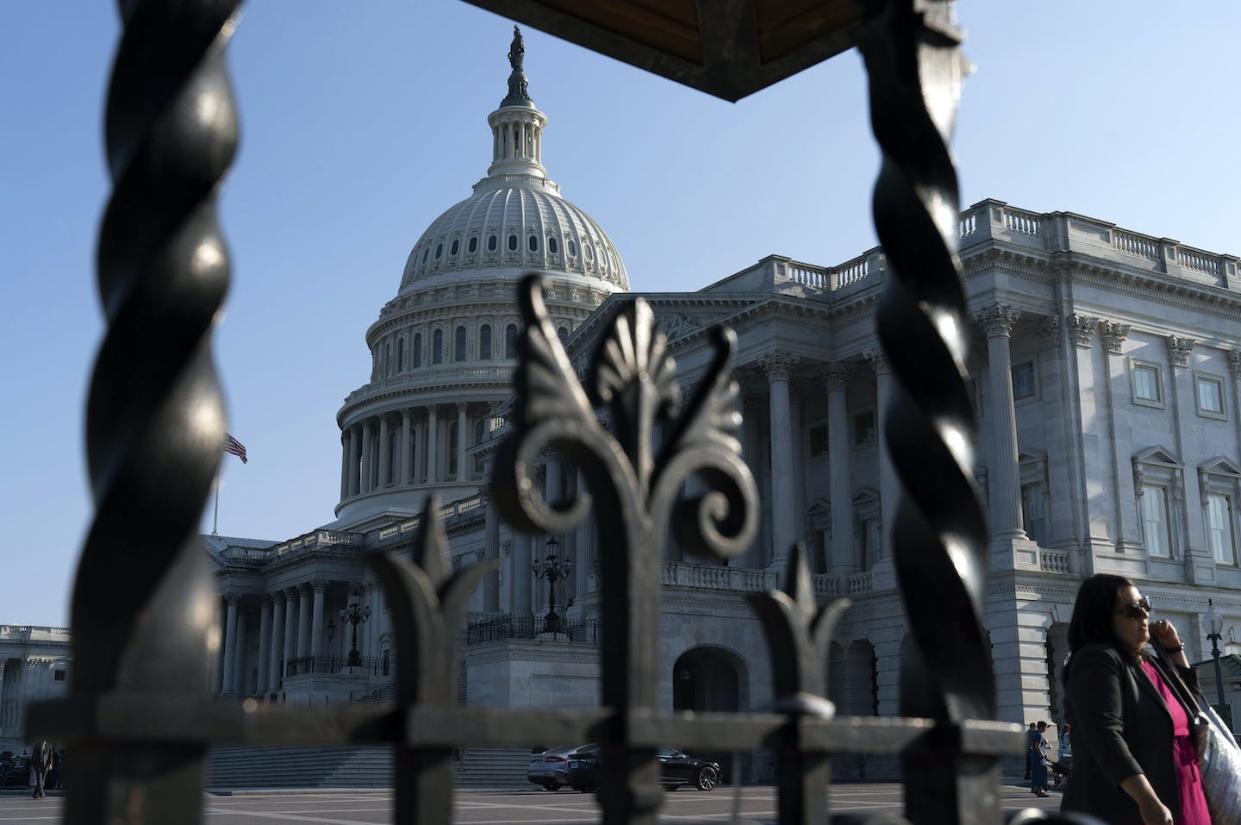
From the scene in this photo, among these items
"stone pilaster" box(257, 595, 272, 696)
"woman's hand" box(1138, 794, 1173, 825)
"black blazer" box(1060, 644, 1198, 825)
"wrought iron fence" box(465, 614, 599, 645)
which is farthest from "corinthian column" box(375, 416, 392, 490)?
"woman's hand" box(1138, 794, 1173, 825)

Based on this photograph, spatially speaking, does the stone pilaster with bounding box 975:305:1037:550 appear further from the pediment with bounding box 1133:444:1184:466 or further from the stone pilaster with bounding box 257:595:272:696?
the stone pilaster with bounding box 257:595:272:696

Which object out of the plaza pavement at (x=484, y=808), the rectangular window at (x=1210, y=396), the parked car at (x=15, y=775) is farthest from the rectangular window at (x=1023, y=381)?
the parked car at (x=15, y=775)

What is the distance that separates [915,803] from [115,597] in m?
1.87

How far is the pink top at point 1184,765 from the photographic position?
6021mm

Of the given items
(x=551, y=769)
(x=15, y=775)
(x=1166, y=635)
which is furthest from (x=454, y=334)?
(x=1166, y=635)

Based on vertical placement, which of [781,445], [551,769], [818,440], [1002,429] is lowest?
[551,769]

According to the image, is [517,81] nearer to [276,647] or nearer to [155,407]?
[276,647]

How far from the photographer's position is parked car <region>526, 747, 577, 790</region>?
3509 centimetres

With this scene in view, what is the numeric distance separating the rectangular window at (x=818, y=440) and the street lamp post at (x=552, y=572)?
420 inches

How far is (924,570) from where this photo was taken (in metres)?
3.31

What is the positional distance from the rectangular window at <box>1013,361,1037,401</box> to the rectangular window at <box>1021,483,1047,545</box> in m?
3.15

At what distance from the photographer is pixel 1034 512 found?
4766 cm

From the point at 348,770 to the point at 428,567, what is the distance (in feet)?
133

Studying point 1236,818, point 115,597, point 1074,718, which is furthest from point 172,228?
point 1236,818
